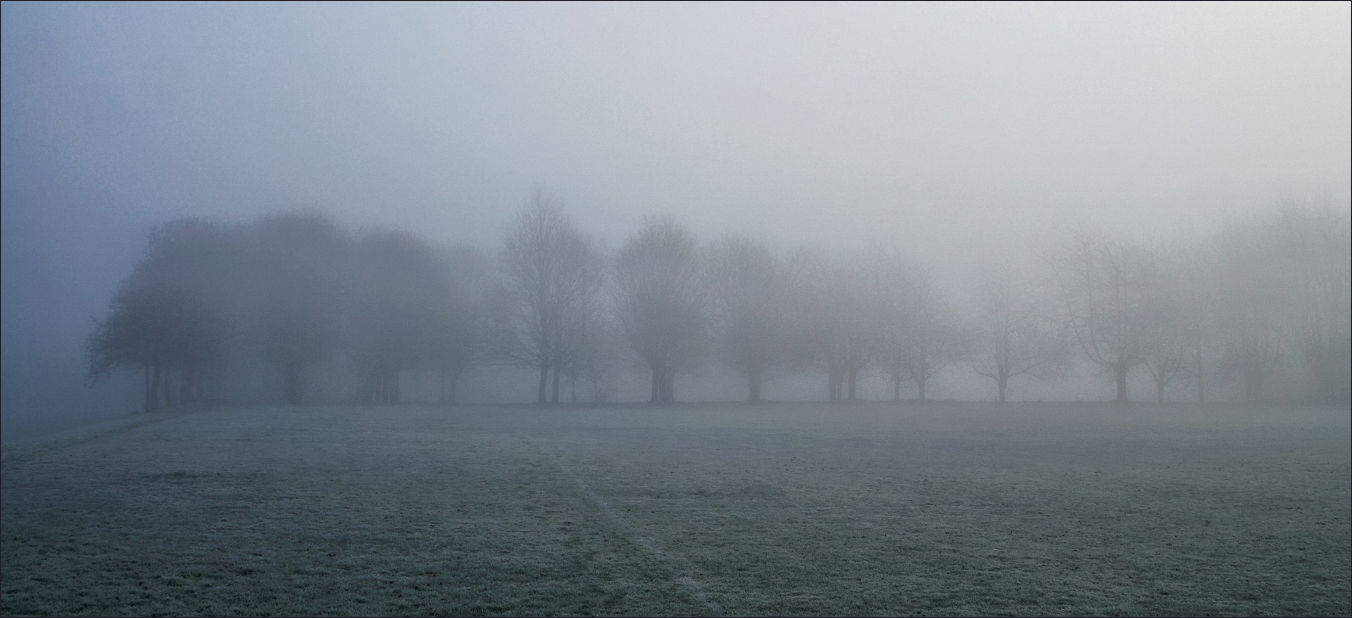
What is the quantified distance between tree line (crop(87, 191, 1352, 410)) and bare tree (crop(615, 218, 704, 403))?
0.16 m

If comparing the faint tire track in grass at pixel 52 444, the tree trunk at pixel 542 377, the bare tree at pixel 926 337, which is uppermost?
the bare tree at pixel 926 337

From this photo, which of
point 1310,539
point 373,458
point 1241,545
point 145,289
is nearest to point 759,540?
point 1241,545

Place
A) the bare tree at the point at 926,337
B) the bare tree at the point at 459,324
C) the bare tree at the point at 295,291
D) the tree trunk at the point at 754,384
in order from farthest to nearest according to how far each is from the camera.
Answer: the bare tree at the point at 926,337
the tree trunk at the point at 754,384
the bare tree at the point at 459,324
the bare tree at the point at 295,291

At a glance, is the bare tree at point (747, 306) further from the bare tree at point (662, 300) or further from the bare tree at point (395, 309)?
the bare tree at point (395, 309)

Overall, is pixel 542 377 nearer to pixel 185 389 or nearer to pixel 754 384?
pixel 754 384

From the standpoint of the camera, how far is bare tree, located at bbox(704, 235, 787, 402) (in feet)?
221

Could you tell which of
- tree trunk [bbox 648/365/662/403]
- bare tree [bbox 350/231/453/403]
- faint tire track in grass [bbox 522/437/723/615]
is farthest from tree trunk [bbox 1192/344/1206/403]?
faint tire track in grass [bbox 522/437/723/615]

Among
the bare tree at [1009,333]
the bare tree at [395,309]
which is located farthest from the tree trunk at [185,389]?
the bare tree at [1009,333]

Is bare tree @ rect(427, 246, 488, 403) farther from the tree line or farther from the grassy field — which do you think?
the grassy field

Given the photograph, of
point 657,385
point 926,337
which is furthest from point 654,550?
point 926,337

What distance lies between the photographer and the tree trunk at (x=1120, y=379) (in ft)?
203

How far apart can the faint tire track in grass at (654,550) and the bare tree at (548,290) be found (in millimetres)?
46491

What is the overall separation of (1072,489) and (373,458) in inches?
617

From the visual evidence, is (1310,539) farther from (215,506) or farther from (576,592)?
(215,506)
